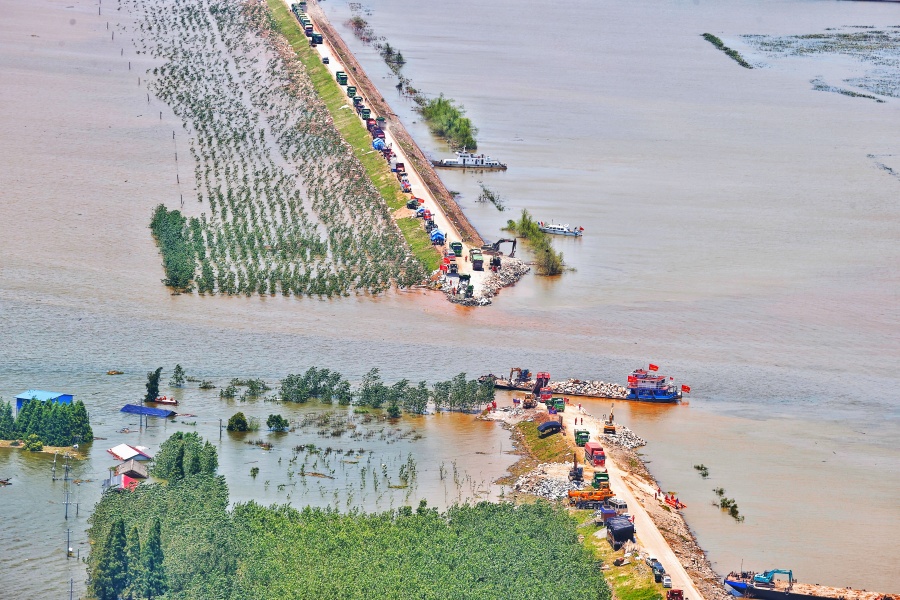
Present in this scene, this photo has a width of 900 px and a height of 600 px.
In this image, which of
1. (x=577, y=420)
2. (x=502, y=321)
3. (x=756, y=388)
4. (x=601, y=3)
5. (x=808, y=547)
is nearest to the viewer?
(x=808, y=547)

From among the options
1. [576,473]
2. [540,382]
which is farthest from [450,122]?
[576,473]

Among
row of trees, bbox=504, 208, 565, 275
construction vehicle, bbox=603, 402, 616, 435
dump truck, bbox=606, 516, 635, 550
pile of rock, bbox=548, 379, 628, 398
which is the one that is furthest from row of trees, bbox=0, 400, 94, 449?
row of trees, bbox=504, 208, 565, 275

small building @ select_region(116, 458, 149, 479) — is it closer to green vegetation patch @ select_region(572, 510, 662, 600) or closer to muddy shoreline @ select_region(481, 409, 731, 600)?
muddy shoreline @ select_region(481, 409, 731, 600)

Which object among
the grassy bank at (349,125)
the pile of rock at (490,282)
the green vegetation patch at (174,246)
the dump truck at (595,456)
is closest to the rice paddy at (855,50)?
the grassy bank at (349,125)

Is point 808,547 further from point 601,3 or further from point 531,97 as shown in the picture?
point 601,3

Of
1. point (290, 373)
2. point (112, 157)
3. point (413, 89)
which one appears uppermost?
point (413, 89)

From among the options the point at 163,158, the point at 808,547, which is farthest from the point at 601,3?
the point at 808,547
